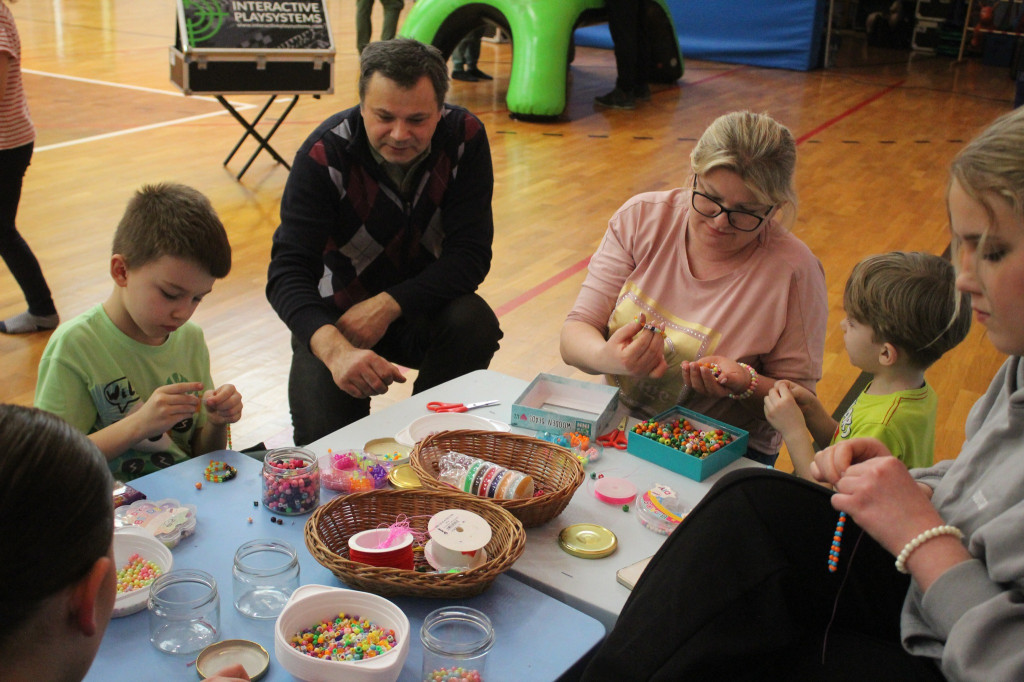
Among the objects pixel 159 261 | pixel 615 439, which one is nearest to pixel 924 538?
pixel 615 439

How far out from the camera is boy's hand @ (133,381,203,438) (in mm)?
1684

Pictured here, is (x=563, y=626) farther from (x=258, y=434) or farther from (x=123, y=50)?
(x=123, y=50)

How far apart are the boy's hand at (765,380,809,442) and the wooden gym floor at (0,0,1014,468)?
1.33 meters

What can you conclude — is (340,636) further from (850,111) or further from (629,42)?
(850,111)

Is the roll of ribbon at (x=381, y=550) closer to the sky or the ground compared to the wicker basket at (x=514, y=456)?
closer to the sky

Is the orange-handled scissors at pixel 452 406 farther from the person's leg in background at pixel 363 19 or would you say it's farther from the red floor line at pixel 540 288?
the person's leg in background at pixel 363 19

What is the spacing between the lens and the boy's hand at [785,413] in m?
1.87

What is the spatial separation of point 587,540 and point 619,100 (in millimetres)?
7368

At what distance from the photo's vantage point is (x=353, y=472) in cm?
165

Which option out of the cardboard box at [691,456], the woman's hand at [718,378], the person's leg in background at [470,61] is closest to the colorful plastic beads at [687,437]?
the cardboard box at [691,456]

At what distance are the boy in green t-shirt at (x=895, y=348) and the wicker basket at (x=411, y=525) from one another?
75 cm

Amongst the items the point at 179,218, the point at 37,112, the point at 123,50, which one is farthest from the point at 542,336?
the point at 123,50

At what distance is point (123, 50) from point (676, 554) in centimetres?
978

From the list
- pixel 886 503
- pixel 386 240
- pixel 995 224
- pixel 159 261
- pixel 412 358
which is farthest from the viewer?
pixel 412 358
